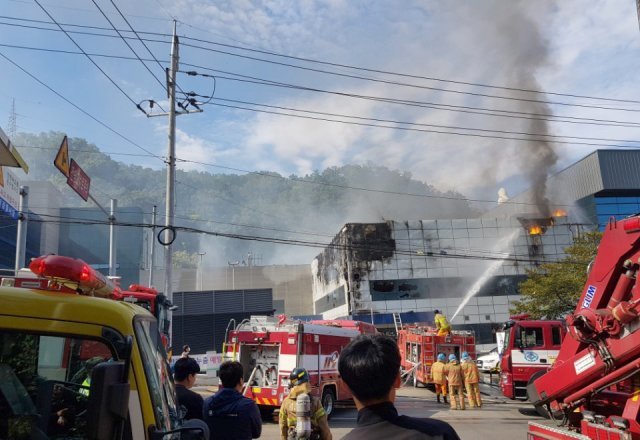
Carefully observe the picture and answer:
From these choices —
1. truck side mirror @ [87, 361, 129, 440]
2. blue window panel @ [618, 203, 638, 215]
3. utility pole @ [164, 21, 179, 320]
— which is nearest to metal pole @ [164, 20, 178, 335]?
utility pole @ [164, 21, 179, 320]

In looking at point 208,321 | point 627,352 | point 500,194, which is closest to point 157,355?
point 627,352

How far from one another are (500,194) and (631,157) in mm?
18431

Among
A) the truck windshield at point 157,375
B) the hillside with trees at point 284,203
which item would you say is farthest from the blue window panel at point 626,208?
the truck windshield at point 157,375

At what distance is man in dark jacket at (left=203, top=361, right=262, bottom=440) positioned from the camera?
404cm

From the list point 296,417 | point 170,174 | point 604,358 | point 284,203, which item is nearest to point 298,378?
point 296,417

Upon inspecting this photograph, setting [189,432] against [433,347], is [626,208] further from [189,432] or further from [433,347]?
[189,432]

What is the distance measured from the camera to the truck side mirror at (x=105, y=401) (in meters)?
1.96

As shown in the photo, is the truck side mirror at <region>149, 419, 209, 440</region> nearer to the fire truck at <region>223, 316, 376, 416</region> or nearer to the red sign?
the fire truck at <region>223, 316, 376, 416</region>

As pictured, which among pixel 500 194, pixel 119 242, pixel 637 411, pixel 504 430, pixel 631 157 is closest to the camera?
pixel 637 411

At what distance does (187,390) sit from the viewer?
14.8 feet

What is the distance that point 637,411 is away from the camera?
511 centimetres

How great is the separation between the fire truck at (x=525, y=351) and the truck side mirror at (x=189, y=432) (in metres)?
12.0

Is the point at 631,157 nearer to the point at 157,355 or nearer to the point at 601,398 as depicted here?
the point at 601,398

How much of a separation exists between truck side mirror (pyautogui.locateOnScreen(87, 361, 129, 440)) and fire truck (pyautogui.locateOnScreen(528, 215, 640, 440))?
16.5ft
